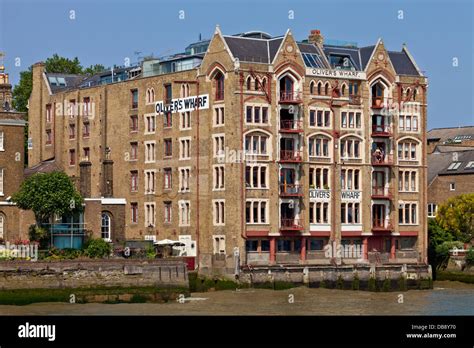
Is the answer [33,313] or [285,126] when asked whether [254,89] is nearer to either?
[285,126]

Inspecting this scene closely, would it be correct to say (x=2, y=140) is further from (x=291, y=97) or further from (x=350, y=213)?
(x=350, y=213)

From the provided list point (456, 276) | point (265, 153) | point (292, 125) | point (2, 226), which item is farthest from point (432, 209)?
point (2, 226)

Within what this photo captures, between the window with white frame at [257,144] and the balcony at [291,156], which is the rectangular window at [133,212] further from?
the balcony at [291,156]

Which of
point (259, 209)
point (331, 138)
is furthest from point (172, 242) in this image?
point (331, 138)

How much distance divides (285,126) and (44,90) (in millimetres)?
31567

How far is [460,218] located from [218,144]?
25566 mm

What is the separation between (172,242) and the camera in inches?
4227

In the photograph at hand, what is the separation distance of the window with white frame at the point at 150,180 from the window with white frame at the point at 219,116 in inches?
390

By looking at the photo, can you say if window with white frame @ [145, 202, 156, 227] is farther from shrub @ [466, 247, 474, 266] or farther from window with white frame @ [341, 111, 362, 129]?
shrub @ [466, 247, 474, 266]

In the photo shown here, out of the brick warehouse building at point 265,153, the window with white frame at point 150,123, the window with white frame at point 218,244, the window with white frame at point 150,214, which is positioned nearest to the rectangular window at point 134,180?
the brick warehouse building at point 265,153

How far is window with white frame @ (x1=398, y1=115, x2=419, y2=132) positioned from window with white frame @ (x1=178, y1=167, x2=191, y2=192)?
18466 mm
